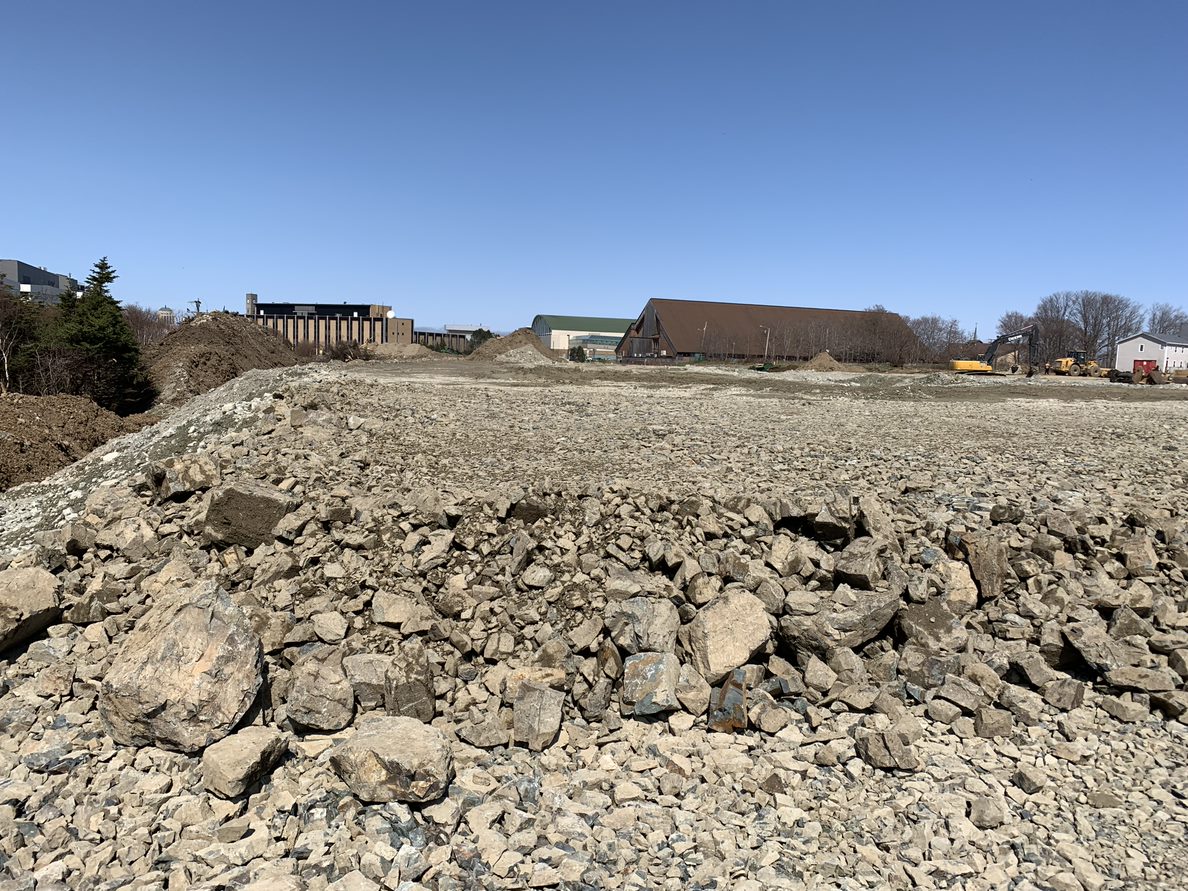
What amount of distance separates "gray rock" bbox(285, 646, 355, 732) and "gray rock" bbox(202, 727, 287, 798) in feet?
1.02

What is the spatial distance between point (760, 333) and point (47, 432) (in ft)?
157

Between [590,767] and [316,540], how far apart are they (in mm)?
3448

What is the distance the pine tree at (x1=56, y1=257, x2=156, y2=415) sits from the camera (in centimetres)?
2225

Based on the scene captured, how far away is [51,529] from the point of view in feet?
26.6

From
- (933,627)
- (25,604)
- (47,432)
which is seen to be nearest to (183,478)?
(25,604)

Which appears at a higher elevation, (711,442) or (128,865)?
(711,442)

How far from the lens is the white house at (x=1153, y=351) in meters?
59.1

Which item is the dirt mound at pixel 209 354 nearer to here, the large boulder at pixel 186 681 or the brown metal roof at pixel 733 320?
the large boulder at pixel 186 681

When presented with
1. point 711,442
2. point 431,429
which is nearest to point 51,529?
point 431,429

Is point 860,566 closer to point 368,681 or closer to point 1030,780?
point 1030,780

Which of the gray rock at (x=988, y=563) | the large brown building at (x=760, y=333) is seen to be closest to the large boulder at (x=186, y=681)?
the gray rock at (x=988, y=563)

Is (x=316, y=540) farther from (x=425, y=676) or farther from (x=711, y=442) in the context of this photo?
(x=711, y=442)

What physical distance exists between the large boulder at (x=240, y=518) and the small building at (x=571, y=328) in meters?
71.4

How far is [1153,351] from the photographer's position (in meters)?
60.0
